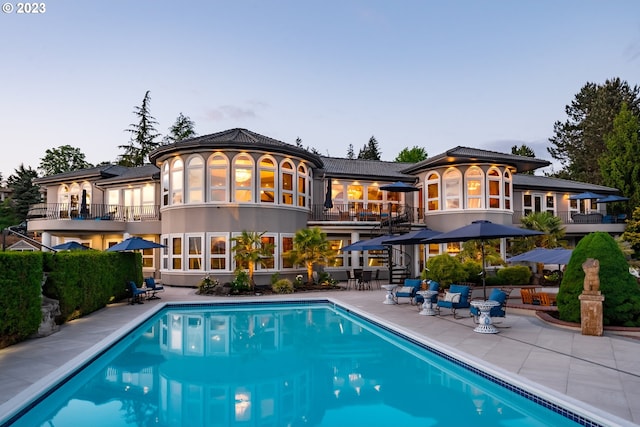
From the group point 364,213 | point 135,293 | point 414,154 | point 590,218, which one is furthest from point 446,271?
point 414,154

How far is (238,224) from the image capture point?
1962 centimetres

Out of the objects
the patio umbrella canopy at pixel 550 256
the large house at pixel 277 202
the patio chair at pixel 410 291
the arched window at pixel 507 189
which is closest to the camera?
the patio umbrella canopy at pixel 550 256

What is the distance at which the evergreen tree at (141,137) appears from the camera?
49312mm

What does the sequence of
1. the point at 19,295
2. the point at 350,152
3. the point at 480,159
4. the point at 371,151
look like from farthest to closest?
the point at 350,152 → the point at 371,151 → the point at 480,159 → the point at 19,295

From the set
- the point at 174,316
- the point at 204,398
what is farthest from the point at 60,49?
the point at 204,398

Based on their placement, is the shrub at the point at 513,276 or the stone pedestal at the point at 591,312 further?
the shrub at the point at 513,276

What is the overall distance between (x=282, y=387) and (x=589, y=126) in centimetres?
5127

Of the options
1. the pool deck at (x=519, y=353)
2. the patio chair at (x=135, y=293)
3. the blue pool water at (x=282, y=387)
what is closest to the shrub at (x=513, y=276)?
the pool deck at (x=519, y=353)

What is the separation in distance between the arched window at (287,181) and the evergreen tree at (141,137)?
112ft

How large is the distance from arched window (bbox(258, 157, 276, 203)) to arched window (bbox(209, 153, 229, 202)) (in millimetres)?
1684

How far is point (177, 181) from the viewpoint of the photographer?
20609mm

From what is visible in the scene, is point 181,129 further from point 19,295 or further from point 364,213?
point 19,295

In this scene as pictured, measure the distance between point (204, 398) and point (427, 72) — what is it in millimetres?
23346

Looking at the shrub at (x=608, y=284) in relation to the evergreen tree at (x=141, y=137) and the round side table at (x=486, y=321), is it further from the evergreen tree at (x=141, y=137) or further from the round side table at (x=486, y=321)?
the evergreen tree at (x=141, y=137)
